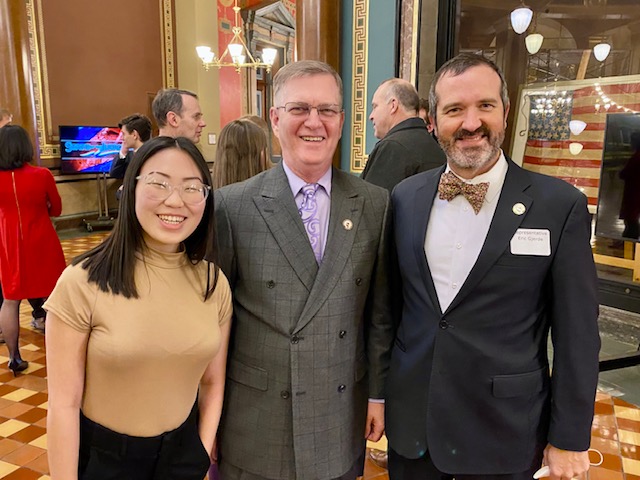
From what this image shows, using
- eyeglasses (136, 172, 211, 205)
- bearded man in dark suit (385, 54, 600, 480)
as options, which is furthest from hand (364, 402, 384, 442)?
eyeglasses (136, 172, 211, 205)

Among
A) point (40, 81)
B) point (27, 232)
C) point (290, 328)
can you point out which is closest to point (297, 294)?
point (290, 328)

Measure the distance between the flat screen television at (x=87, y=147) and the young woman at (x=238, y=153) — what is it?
6106mm

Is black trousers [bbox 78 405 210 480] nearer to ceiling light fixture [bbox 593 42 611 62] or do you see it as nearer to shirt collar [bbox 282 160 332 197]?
shirt collar [bbox 282 160 332 197]

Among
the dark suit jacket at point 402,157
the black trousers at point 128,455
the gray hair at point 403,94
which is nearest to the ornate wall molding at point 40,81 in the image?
the gray hair at point 403,94

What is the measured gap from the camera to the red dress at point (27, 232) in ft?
11.0

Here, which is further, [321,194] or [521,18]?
[521,18]

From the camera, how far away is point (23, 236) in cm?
347

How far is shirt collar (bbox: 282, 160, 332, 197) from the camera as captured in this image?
1.39 m

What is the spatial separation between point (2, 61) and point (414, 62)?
5481 millimetres

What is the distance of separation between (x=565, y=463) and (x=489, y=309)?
45 centimetres

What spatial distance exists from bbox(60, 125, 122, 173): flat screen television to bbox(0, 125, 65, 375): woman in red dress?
4.53 meters

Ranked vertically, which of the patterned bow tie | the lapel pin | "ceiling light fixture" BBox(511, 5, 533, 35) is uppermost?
"ceiling light fixture" BBox(511, 5, 533, 35)

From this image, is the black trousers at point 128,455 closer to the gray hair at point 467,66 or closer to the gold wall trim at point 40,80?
the gray hair at point 467,66

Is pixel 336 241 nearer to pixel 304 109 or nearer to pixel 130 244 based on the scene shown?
pixel 304 109
